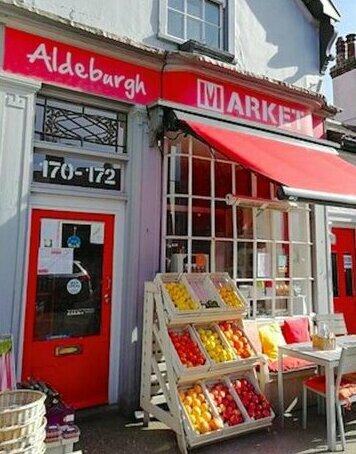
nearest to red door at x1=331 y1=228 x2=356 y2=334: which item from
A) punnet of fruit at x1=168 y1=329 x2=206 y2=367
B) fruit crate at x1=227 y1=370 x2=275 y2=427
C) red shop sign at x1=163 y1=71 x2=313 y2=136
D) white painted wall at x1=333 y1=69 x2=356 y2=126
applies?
red shop sign at x1=163 y1=71 x2=313 y2=136

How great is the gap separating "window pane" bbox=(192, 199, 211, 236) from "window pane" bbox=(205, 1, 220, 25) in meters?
3.09

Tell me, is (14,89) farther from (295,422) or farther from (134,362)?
(295,422)

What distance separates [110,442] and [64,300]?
5.46 ft

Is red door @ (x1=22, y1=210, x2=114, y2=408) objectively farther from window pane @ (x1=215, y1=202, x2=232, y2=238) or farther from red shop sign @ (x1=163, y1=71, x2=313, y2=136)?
red shop sign @ (x1=163, y1=71, x2=313, y2=136)

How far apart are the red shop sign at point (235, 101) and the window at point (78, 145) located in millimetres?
940

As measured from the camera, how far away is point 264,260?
20.7 ft

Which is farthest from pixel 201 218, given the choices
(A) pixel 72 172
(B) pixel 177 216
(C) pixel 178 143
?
(A) pixel 72 172

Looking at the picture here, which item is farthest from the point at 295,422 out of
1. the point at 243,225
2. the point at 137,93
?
the point at 137,93

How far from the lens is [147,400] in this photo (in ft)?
15.2

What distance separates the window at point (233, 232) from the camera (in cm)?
561

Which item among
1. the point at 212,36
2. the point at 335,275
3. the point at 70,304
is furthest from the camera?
the point at 335,275

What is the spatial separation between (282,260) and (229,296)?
77.0 inches

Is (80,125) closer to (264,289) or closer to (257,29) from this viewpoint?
(264,289)

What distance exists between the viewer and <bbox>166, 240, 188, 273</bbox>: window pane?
5.43 meters
